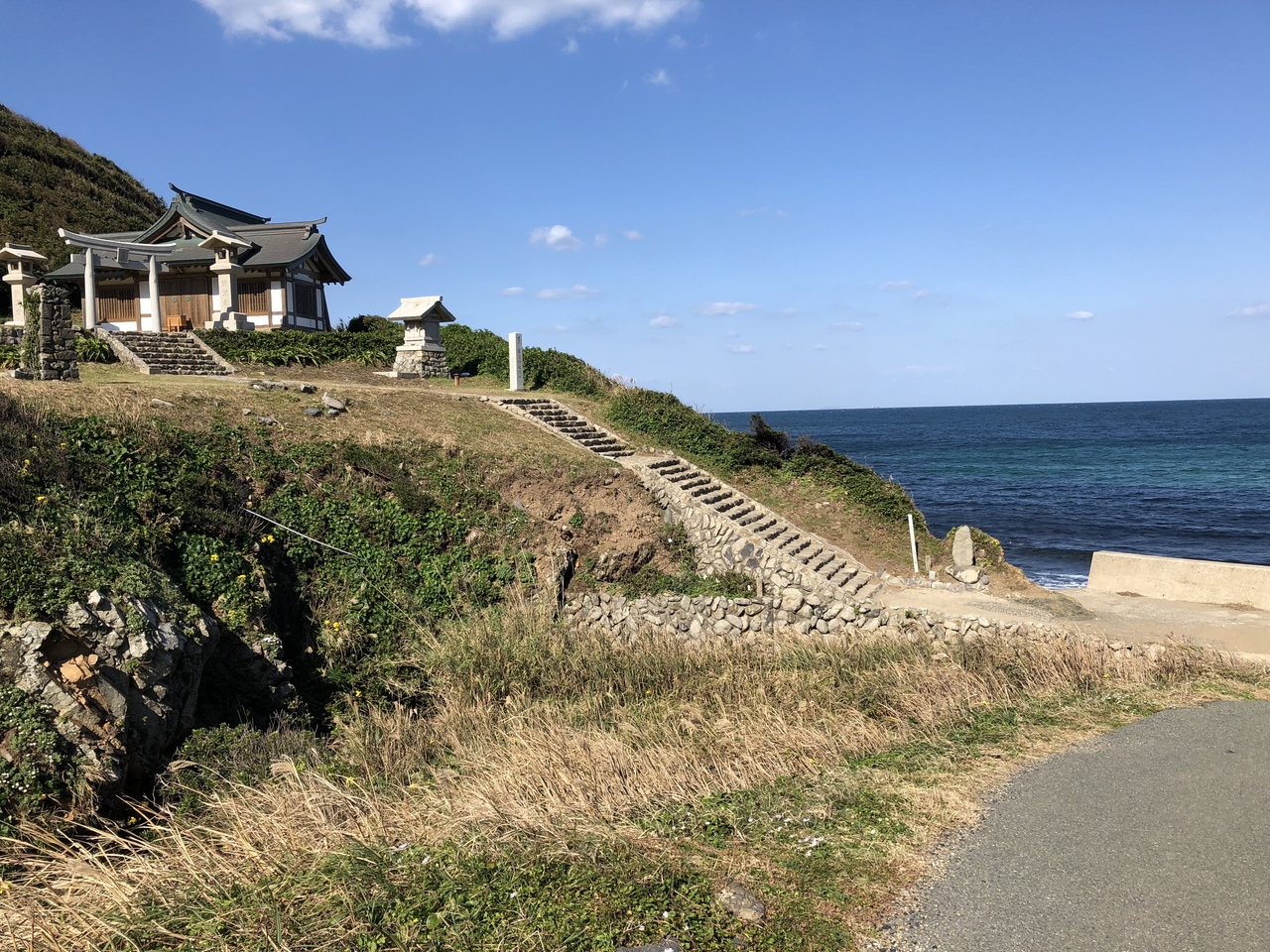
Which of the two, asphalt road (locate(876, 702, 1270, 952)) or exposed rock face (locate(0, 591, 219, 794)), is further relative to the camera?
exposed rock face (locate(0, 591, 219, 794))

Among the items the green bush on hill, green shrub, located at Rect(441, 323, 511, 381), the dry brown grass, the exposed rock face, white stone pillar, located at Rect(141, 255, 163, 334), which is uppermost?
white stone pillar, located at Rect(141, 255, 163, 334)

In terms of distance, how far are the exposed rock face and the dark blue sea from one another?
2225 cm

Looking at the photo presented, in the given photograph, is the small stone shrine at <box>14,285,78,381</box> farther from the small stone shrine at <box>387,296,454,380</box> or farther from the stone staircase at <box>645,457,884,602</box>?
the stone staircase at <box>645,457,884,602</box>

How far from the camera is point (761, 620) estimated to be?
15742 mm

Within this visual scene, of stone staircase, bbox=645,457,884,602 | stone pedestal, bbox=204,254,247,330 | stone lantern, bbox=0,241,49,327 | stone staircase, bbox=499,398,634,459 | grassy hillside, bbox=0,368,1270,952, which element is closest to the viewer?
grassy hillside, bbox=0,368,1270,952

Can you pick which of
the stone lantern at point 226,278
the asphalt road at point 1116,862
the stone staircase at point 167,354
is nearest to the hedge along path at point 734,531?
the asphalt road at point 1116,862

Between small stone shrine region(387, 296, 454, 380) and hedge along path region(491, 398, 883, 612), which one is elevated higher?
small stone shrine region(387, 296, 454, 380)

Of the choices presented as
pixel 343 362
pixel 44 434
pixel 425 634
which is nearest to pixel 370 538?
pixel 425 634

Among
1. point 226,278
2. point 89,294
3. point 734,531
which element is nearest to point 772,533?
point 734,531

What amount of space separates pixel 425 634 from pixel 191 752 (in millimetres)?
4238

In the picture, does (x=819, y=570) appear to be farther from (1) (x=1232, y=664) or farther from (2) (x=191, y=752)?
(2) (x=191, y=752)

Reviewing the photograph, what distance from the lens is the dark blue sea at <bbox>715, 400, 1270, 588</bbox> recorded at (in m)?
30.4

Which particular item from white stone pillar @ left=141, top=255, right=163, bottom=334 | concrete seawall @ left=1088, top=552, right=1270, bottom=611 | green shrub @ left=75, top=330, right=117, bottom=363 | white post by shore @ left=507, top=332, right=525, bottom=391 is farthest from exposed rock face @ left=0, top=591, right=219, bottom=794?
white stone pillar @ left=141, top=255, right=163, bottom=334

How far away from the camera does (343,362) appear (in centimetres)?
2958
